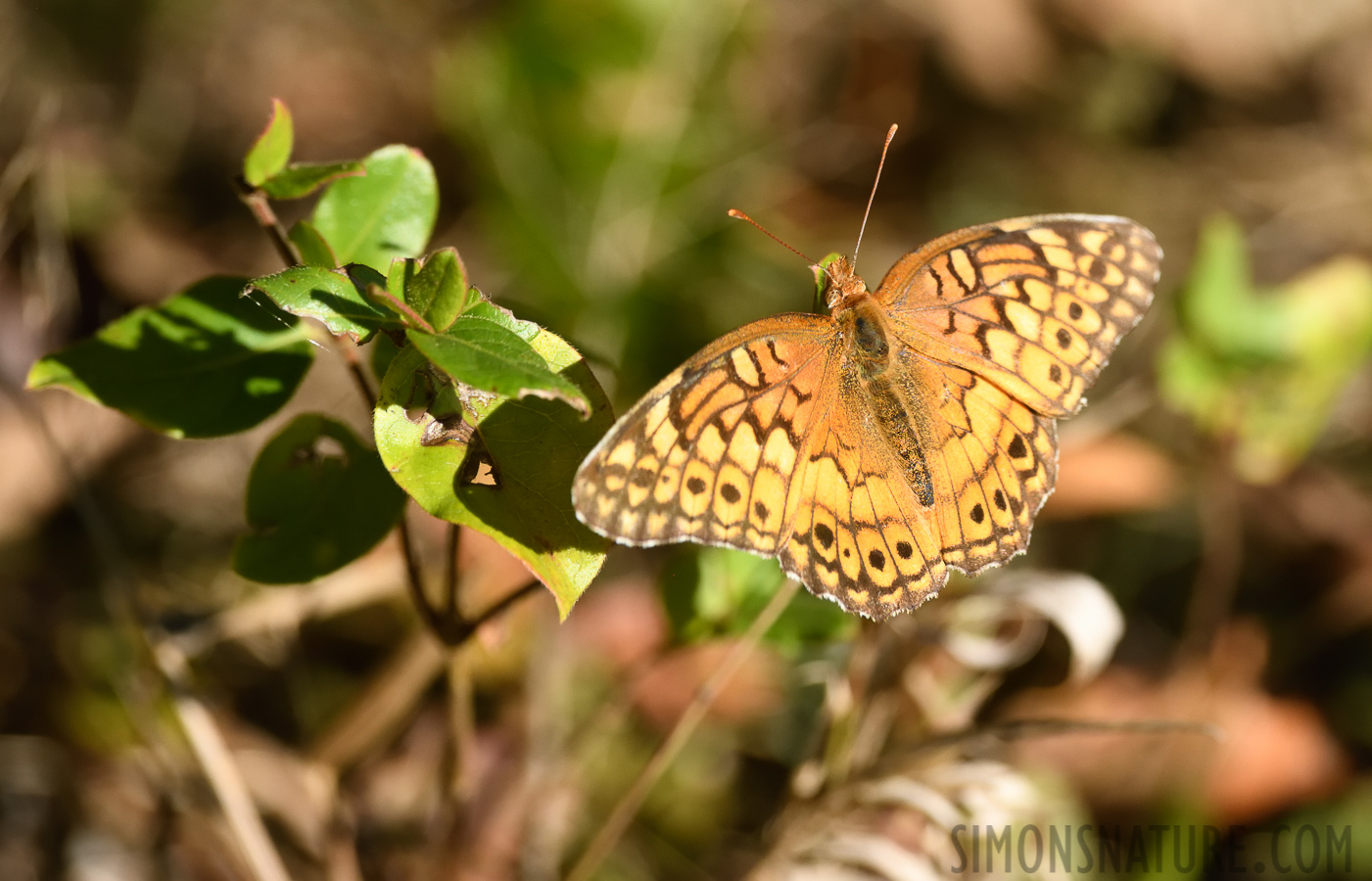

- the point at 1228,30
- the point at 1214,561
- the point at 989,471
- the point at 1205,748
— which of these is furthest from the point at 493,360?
the point at 1228,30

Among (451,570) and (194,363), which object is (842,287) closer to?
(451,570)

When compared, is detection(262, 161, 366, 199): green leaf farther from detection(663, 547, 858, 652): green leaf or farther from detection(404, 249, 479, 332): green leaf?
detection(663, 547, 858, 652): green leaf

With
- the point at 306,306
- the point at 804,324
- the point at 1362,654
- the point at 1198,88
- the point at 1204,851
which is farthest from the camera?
the point at 1198,88

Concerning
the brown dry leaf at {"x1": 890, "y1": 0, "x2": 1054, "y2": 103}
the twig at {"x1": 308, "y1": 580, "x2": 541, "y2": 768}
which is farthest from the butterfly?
the brown dry leaf at {"x1": 890, "y1": 0, "x2": 1054, "y2": 103}

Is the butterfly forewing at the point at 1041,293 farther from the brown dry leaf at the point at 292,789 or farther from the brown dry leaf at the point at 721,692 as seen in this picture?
the brown dry leaf at the point at 292,789

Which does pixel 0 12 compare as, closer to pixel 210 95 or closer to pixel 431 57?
pixel 210 95

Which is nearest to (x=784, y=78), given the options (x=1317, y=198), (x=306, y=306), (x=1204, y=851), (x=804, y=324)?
(x=1317, y=198)

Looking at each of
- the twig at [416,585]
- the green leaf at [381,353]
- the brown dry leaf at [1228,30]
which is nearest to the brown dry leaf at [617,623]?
the twig at [416,585]
